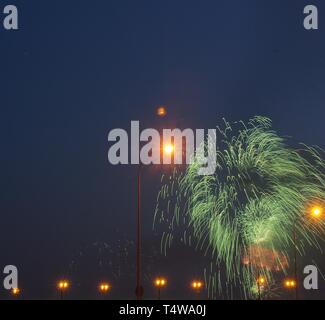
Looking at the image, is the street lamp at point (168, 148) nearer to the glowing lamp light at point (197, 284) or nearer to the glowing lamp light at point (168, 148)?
the glowing lamp light at point (168, 148)

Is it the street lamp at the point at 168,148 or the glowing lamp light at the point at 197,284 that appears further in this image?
the glowing lamp light at the point at 197,284

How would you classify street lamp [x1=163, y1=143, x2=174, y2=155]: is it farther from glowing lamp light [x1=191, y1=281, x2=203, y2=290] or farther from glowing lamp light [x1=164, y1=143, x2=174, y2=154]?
glowing lamp light [x1=191, y1=281, x2=203, y2=290]

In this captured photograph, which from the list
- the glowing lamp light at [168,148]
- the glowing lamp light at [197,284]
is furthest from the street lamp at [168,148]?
the glowing lamp light at [197,284]

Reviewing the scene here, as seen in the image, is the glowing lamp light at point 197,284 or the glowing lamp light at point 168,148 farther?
the glowing lamp light at point 197,284

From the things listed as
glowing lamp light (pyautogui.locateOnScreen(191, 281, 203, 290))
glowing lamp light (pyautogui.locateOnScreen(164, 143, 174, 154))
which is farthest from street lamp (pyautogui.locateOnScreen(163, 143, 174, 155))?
glowing lamp light (pyautogui.locateOnScreen(191, 281, 203, 290))
